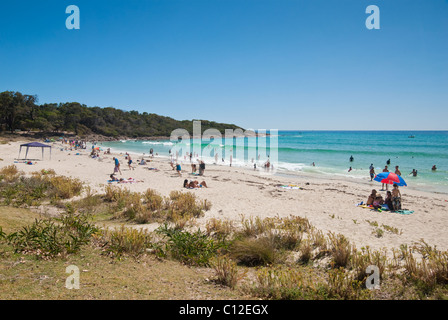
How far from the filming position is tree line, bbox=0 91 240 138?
6091cm

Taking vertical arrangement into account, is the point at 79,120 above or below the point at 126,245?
above

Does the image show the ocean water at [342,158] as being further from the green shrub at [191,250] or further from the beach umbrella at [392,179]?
the green shrub at [191,250]

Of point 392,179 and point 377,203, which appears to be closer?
point 377,203

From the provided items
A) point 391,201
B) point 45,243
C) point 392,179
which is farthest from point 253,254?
point 392,179

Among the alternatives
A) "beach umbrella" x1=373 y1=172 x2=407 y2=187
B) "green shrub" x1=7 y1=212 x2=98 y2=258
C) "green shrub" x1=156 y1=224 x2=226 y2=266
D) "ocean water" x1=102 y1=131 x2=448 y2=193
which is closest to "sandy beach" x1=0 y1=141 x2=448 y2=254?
"beach umbrella" x1=373 y1=172 x2=407 y2=187

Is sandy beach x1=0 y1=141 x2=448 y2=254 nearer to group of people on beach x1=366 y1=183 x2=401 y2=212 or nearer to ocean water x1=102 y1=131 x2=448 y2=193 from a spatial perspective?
group of people on beach x1=366 y1=183 x2=401 y2=212

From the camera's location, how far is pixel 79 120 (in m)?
82.4

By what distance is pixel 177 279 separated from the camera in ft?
13.5

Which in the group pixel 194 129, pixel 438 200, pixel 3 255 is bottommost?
pixel 438 200

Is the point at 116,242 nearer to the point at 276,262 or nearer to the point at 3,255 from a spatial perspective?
the point at 3,255

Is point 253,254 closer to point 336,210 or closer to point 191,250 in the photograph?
point 191,250
